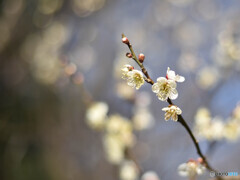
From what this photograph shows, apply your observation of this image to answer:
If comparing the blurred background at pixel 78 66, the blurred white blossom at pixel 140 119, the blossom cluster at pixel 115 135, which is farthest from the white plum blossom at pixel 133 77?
the blurred background at pixel 78 66

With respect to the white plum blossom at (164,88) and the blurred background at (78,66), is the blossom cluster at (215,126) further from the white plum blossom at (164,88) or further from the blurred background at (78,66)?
the blurred background at (78,66)

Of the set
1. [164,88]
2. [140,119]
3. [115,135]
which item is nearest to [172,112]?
[164,88]

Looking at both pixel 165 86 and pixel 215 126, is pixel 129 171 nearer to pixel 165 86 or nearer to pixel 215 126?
pixel 215 126

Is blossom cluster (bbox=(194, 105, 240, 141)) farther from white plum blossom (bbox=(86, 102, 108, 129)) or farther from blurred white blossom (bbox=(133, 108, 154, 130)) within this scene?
blurred white blossom (bbox=(133, 108, 154, 130))

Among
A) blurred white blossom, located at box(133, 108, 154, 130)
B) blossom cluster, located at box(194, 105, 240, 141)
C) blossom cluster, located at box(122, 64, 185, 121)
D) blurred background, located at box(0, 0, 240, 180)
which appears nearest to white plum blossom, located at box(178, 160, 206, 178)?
blossom cluster, located at box(122, 64, 185, 121)

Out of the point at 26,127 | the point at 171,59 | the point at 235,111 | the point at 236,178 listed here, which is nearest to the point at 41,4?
the point at 26,127
